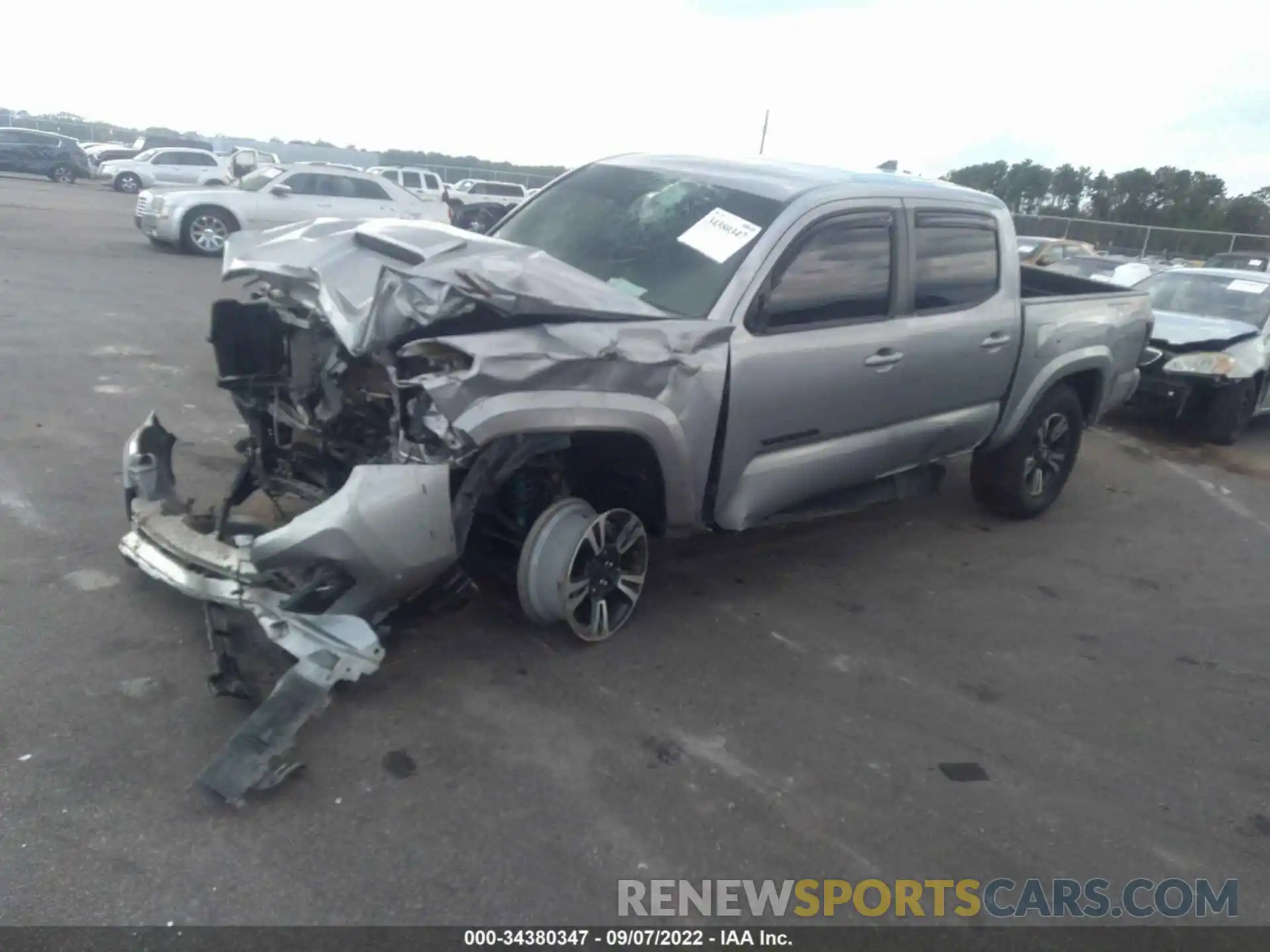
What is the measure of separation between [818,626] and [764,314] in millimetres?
1510

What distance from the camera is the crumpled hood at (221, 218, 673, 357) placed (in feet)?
11.5

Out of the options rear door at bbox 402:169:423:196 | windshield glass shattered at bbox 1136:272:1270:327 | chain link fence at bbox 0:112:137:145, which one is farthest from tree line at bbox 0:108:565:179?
windshield glass shattered at bbox 1136:272:1270:327

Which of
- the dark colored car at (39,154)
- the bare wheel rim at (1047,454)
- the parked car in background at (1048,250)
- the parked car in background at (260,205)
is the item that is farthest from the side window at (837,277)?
the dark colored car at (39,154)

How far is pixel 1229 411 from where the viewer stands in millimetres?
9086

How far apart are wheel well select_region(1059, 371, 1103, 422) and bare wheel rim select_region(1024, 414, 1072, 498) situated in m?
0.22

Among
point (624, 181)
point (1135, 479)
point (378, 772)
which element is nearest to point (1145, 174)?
point (1135, 479)

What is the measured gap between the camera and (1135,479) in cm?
791

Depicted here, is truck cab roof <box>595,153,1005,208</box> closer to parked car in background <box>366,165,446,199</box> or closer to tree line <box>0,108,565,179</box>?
parked car in background <box>366,165,446,199</box>

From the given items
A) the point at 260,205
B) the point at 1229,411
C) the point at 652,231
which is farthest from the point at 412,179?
the point at 652,231

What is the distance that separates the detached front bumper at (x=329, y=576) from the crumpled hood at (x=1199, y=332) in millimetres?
8135

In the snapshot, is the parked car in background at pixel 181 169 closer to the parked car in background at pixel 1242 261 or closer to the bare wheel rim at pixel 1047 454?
the parked car in background at pixel 1242 261

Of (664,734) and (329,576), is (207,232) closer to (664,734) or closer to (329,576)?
(329,576)

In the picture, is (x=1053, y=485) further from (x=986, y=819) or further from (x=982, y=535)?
(x=986, y=819)

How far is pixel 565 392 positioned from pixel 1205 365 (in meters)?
7.65
